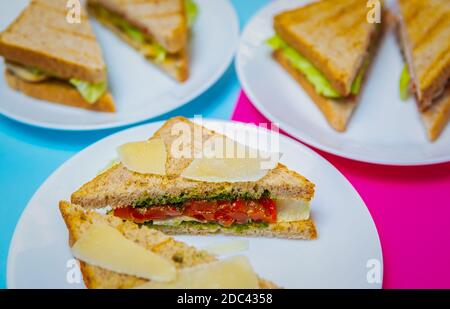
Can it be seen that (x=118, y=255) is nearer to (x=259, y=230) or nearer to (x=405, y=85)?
(x=259, y=230)

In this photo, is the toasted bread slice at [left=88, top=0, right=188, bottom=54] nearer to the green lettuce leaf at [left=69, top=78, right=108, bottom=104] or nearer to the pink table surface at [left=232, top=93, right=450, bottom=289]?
the green lettuce leaf at [left=69, top=78, right=108, bottom=104]

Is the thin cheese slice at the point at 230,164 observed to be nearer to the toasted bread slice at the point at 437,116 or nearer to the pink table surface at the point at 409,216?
the pink table surface at the point at 409,216

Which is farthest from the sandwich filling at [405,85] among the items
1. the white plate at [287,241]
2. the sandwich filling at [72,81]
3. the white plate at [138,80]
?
the sandwich filling at [72,81]

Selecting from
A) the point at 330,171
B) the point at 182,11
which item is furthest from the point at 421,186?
the point at 182,11

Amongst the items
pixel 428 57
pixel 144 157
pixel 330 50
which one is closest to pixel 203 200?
pixel 144 157

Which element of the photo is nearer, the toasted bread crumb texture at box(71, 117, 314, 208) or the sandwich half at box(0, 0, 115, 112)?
the toasted bread crumb texture at box(71, 117, 314, 208)

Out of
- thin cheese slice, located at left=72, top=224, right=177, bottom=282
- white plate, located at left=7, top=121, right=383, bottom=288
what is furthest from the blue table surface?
thin cheese slice, located at left=72, top=224, right=177, bottom=282

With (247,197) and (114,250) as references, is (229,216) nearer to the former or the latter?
(247,197)
